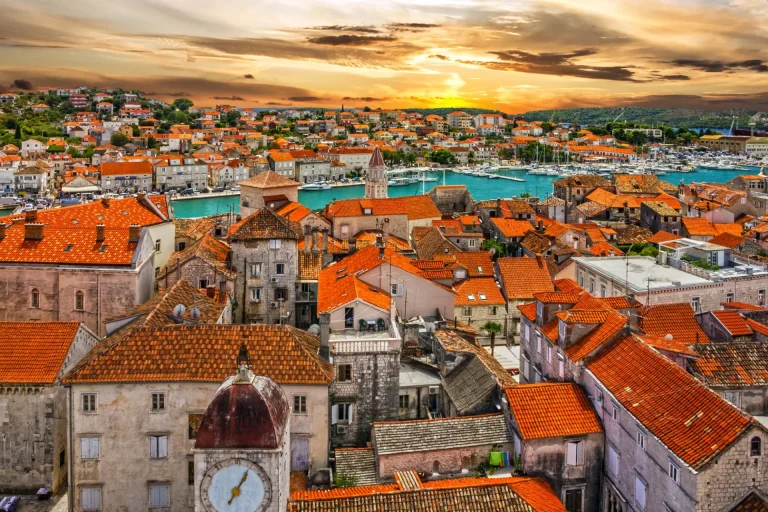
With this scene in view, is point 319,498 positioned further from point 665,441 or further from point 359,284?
point 359,284

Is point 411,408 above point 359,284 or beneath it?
beneath

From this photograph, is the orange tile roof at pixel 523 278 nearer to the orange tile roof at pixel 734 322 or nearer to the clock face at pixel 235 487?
the orange tile roof at pixel 734 322

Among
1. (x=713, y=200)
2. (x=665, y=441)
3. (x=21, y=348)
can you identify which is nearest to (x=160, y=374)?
(x=21, y=348)

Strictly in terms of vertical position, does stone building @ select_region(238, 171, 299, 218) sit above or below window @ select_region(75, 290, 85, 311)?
above

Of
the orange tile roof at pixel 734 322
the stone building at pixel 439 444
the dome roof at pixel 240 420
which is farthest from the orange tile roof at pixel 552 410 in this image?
the dome roof at pixel 240 420

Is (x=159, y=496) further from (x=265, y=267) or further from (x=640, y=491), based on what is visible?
(x=265, y=267)

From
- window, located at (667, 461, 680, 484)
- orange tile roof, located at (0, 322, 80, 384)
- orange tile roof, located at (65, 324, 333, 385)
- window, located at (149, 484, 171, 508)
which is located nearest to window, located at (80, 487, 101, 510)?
window, located at (149, 484, 171, 508)

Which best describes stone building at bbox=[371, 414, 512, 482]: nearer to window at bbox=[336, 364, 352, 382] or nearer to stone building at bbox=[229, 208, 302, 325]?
window at bbox=[336, 364, 352, 382]

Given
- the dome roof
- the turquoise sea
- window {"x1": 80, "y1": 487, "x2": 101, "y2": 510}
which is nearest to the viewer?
the dome roof

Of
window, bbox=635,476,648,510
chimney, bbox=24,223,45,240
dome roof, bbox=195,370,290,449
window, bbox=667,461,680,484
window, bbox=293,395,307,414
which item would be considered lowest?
window, bbox=635,476,648,510
